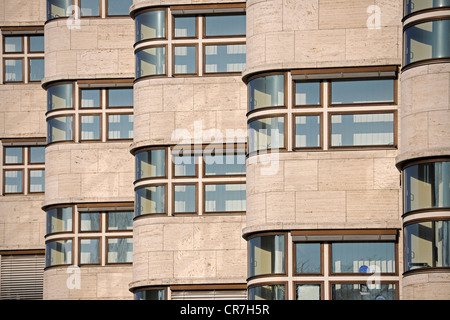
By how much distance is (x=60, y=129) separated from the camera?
49.0 meters

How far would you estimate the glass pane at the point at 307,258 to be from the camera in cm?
3941

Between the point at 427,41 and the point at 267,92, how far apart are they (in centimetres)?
482

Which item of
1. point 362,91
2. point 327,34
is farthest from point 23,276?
point 362,91

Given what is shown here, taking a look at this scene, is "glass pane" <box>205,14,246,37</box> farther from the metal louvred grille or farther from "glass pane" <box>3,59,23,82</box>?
the metal louvred grille

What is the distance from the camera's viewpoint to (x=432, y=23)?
37781 mm

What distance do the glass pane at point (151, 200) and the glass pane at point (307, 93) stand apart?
18.9 feet

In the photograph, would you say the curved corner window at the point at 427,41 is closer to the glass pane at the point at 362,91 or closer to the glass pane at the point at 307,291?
the glass pane at the point at 362,91

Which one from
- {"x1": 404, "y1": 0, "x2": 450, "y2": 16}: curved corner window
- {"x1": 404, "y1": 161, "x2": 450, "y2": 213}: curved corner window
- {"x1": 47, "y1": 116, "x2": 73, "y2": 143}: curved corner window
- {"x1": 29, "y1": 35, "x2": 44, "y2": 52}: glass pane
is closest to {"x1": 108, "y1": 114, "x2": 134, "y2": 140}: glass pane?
{"x1": 47, "y1": 116, "x2": 73, "y2": 143}: curved corner window

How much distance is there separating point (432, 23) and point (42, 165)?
64.6ft

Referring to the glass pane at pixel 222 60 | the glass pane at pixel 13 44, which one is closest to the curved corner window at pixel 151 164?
the glass pane at pixel 222 60

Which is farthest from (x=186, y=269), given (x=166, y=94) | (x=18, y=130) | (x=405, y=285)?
(x=18, y=130)

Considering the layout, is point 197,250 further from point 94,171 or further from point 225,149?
point 94,171

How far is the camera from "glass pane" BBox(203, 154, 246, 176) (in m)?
44.0

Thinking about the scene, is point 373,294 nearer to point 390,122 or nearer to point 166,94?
point 390,122
